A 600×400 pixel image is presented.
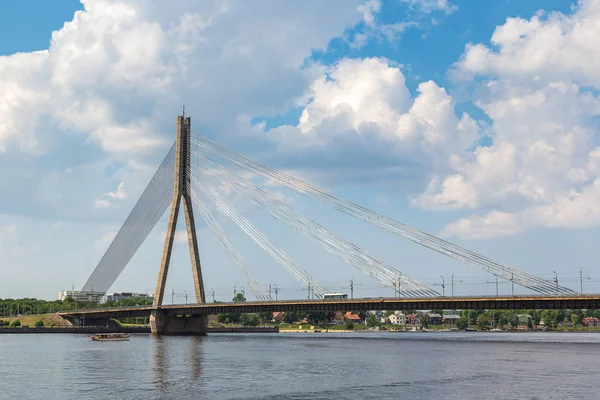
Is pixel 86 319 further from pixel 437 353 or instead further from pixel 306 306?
pixel 437 353

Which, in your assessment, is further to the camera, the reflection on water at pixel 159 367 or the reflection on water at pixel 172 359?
the reflection on water at pixel 172 359

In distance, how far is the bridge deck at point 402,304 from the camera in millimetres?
107188

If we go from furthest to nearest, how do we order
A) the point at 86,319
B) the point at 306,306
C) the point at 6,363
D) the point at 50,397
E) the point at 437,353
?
1. the point at 86,319
2. the point at 306,306
3. the point at 437,353
4. the point at 6,363
5. the point at 50,397

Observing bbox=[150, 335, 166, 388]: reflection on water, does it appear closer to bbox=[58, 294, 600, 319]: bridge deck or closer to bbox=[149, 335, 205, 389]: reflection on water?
bbox=[149, 335, 205, 389]: reflection on water

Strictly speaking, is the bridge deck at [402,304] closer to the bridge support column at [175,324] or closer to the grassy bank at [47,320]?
the bridge support column at [175,324]

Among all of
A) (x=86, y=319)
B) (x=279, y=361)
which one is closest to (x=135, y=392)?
(x=279, y=361)

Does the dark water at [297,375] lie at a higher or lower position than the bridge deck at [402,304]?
lower

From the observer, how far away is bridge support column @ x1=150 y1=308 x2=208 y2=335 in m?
143

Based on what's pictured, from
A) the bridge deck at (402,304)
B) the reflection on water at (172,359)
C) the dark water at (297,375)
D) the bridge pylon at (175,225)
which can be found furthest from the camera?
the bridge pylon at (175,225)

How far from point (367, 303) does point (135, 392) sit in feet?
250

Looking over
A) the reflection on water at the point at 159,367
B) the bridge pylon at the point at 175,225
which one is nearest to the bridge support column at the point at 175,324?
the bridge pylon at the point at 175,225

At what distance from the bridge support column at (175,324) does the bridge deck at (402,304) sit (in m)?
1.68

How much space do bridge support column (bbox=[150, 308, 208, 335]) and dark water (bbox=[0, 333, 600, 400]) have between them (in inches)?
2033

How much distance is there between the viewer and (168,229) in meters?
130
